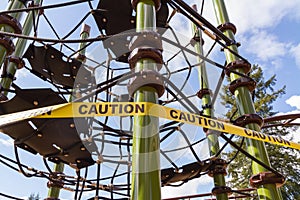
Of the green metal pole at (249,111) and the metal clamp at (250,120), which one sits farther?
the metal clamp at (250,120)

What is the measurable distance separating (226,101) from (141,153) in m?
15.8

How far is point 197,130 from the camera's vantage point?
14.3ft

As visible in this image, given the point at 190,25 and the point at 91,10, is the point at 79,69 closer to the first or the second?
the point at 91,10

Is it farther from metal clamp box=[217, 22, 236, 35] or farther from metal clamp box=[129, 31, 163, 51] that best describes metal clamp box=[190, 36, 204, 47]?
metal clamp box=[129, 31, 163, 51]

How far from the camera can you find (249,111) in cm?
285

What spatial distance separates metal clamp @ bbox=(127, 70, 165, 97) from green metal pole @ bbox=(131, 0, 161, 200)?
0.03m

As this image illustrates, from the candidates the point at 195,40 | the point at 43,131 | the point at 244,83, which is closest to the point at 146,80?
the point at 244,83

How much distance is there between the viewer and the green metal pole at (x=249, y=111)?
7.77 ft

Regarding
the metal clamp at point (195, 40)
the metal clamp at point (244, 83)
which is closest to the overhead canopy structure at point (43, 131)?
the metal clamp at point (244, 83)

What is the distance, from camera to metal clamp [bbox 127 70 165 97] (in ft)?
5.73

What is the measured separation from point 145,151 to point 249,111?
1.69 metres

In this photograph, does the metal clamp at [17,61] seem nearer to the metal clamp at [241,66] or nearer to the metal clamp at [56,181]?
the metal clamp at [56,181]

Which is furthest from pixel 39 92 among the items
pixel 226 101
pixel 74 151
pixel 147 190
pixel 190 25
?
pixel 226 101

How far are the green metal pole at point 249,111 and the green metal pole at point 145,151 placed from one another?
132cm
